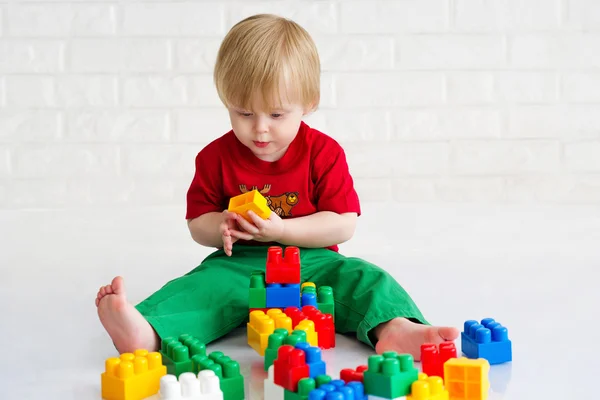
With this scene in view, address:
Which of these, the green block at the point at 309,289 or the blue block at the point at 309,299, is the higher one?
the green block at the point at 309,289

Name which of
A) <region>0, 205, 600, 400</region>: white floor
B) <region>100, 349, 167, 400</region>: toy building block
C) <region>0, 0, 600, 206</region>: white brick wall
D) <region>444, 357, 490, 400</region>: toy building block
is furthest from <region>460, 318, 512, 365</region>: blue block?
<region>0, 0, 600, 206</region>: white brick wall

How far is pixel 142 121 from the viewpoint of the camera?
262 centimetres

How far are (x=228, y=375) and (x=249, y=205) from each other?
1.15ft

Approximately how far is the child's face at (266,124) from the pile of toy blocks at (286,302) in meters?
0.21

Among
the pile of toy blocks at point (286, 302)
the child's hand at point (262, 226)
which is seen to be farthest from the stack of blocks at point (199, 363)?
the child's hand at point (262, 226)

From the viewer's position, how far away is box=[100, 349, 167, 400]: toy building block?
49.7 inches

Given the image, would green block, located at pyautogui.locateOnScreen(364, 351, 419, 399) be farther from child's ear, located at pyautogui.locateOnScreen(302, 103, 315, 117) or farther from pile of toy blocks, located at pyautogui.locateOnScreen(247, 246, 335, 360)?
child's ear, located at pyautogui.locateOnScreen(302, 103, 315, 117)

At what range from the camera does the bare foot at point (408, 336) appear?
4.54ft

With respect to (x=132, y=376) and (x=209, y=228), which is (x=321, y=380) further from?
(x=209, y=228)

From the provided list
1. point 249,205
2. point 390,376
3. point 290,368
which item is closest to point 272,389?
point 290,368

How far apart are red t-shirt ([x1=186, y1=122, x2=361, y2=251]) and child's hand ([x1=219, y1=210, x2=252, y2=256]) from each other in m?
0.16

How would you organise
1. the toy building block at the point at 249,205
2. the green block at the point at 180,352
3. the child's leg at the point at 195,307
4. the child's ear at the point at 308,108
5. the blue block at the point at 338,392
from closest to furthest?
the blue block at the point at 338,392 < the green block at the point at 180,352 < the child's leg at the point at 195,307 < the toy building block at the point at 249,205 < the child's ear at the point at 308,108

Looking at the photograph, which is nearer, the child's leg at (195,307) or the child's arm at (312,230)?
the child's leg at (195,307)

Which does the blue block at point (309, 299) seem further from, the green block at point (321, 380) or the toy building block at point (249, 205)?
the green block at point (321, 380)
